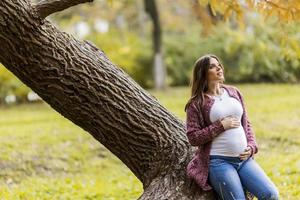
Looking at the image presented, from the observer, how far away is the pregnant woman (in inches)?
187

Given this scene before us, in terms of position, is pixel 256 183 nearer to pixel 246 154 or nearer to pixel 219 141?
pixel 246 154

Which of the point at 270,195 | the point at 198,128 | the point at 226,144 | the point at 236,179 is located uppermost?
the point at 198,128

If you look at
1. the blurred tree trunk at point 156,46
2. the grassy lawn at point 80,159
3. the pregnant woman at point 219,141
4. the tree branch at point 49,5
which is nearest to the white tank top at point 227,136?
the pregnant woman at point 219,141

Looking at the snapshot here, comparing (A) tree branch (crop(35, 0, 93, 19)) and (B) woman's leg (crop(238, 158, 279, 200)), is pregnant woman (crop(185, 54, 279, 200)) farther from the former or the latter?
(A) tree branch (crop(35, 0, 93, 19))

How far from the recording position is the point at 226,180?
4730mm

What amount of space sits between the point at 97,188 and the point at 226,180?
3242 mm

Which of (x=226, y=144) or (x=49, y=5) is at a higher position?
(x=49, y=5)

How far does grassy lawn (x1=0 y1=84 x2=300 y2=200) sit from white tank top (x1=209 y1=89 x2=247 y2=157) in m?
2.04

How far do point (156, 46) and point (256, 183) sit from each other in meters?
15.1

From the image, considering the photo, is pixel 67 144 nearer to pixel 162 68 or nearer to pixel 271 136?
pixel 271 136

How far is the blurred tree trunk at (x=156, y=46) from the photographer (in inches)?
754

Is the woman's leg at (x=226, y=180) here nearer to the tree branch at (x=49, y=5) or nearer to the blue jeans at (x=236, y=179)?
the blue jeans at (x=236, y=179)

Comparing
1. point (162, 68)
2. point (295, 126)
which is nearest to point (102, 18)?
point (162, 68)

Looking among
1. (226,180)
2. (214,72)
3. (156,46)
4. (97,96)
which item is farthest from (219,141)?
(156,46)
